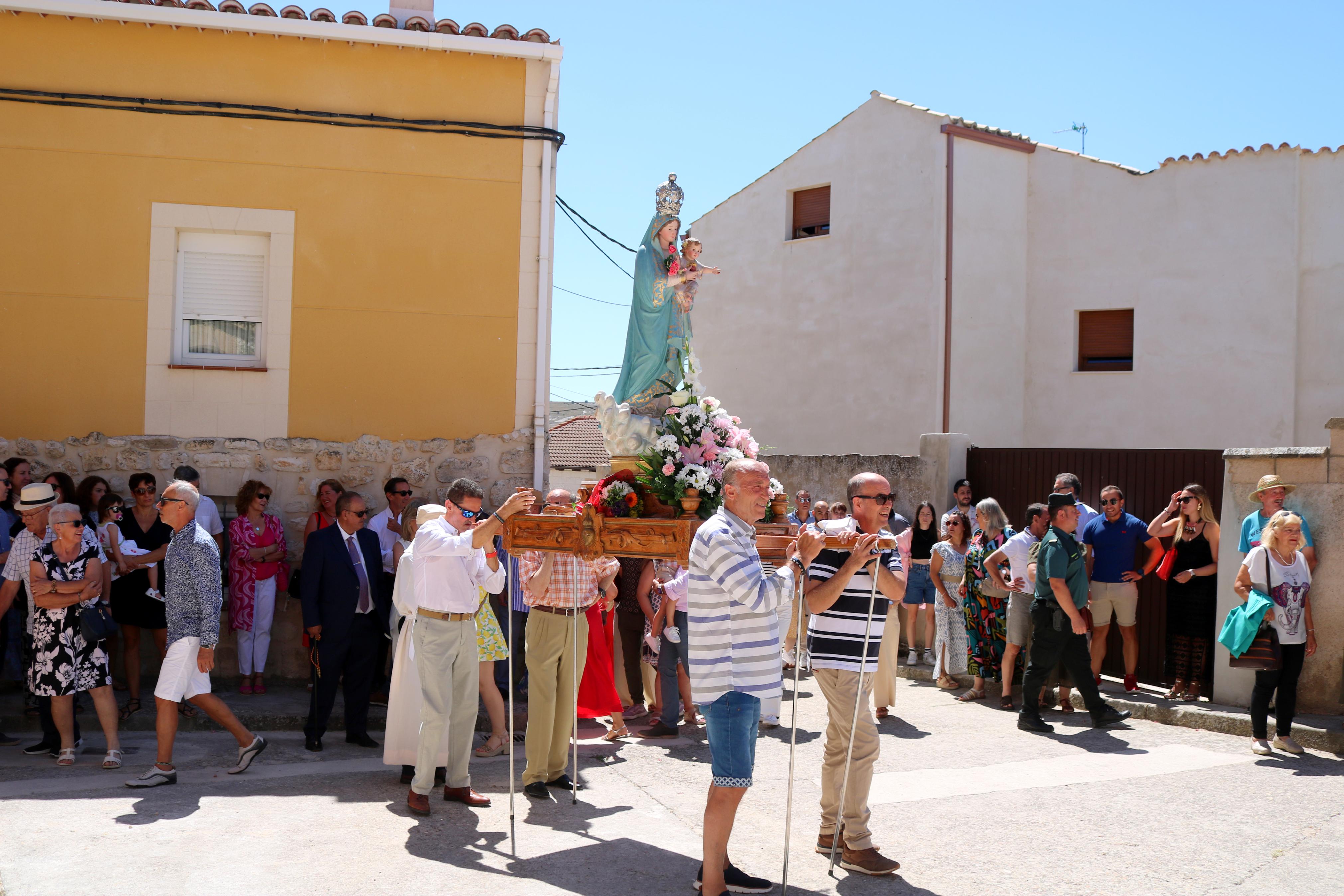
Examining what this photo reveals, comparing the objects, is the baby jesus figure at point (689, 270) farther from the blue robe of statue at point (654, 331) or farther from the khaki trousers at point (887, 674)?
the khaki trousers at point (887, 674)

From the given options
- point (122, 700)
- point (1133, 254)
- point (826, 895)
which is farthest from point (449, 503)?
point (1133, 254)

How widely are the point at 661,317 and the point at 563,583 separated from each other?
255 centimetres

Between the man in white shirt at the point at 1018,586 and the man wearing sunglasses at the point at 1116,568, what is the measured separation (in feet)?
1.79

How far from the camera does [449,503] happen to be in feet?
20.4

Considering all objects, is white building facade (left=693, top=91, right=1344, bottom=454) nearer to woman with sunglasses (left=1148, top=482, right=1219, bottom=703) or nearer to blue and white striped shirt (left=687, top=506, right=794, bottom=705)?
woman with sunglasses (left=1148, top=482, right=1219, bottom=703)

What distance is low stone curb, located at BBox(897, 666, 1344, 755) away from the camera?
25.5 feet

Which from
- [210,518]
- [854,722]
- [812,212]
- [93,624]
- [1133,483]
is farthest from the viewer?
[812,212]

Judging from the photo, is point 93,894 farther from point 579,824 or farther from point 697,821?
point 697,821

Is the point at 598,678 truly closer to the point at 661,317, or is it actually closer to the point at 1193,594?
the point at 661,317

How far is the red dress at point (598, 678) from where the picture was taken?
843cm

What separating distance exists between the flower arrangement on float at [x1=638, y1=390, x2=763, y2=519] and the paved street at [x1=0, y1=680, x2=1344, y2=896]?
1828mm

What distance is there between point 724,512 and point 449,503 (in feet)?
6.80

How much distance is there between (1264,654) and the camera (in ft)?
24.9

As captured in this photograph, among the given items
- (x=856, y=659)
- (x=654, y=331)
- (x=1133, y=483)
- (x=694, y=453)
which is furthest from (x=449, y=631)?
(x=1133, y=483)
